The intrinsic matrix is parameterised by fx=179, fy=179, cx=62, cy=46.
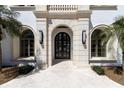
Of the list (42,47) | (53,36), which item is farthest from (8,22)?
(53,36)

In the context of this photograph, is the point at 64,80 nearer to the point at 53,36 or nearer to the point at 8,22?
Answer: the point at 8,22

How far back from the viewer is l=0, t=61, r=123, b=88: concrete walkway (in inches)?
402

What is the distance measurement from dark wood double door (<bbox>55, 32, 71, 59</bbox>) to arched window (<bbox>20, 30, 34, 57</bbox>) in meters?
2.33

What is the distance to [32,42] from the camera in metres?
16.5

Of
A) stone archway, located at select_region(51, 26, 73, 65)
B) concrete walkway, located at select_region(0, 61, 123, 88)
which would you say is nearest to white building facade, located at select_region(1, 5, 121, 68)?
stone archway, located at select_region(51, 26, 73, 65)

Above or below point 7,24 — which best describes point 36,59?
below

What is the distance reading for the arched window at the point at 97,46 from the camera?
15.9m

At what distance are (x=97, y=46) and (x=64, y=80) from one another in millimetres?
6204

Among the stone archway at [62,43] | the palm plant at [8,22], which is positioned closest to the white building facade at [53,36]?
the stone archway at [62,43]

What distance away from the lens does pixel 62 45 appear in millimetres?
17031

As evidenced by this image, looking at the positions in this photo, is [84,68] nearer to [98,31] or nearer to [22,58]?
[98,31]

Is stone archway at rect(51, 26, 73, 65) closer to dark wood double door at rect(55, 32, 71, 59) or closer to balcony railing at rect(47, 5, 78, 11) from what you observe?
dark wood double door at rect(55, 32, 71, 59)

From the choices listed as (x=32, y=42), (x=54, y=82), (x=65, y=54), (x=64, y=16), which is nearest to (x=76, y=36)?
(x=64, y=16)

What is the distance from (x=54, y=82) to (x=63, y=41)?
6756 millimetres
